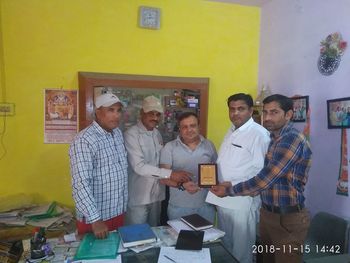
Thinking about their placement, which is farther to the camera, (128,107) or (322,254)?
(128,107)

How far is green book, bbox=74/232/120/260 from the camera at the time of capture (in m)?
1.38

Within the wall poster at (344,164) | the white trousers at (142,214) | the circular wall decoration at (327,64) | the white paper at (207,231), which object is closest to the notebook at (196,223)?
the white paper at (207,231)

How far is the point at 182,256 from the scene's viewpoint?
1.40 m

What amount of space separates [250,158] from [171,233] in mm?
774

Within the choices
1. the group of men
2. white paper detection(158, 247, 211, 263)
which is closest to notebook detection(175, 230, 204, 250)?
white paper detection(158, 247, 211, 263)

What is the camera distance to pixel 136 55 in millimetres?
2910

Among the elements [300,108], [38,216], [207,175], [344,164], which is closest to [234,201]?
[207,175]

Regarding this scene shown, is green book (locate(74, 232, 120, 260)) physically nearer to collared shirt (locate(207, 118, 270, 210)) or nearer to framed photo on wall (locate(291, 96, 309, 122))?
collared shirt (locate(207, 118, 270, 210))

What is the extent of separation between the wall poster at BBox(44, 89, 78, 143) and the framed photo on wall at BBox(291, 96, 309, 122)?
2095 millimetres

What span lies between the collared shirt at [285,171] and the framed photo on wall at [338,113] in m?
0.51

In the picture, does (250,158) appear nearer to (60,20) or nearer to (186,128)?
(186,128)

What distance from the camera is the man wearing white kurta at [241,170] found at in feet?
6.60

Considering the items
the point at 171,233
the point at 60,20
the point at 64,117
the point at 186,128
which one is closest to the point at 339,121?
the point at 186,128

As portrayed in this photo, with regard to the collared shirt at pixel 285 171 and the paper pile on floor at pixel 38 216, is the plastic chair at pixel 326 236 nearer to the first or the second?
the collared shirt at pixel 285 171
